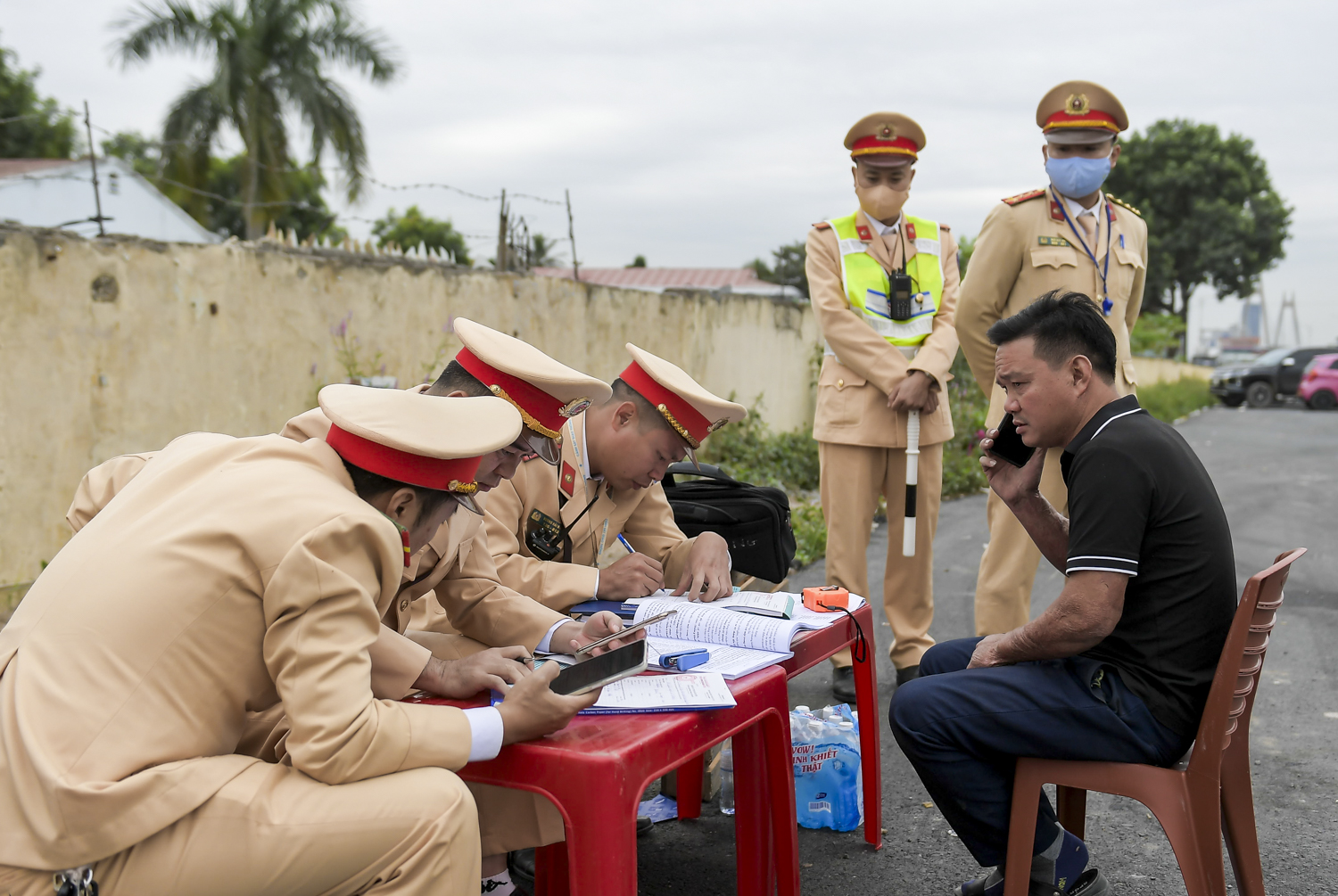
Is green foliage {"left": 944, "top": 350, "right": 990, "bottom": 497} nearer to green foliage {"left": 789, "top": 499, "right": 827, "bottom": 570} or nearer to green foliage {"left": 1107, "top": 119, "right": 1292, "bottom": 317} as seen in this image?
green foliage {"left": 789, "top": 499, "right": 827, "bottom": 570}

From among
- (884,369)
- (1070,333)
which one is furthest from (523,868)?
(884,369)

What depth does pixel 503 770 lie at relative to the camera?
6.35ft

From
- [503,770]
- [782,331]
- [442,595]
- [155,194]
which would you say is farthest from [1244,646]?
[155,194]

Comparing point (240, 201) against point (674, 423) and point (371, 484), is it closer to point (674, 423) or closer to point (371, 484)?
point (674, 423)

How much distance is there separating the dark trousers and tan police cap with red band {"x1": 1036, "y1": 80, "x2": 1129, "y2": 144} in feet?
8.04

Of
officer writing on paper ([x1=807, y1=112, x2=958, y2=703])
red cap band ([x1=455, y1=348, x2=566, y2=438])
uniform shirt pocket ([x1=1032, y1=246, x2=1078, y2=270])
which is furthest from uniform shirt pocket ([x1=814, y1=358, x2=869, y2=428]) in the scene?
red cap band ([x1=455, y1=348, x2=566, y2=438])

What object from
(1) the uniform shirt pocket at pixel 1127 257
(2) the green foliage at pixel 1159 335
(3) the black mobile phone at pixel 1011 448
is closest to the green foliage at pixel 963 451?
(1) the uniform shirt pocket at pixel 1127 257

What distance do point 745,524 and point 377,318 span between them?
4047 millimetres

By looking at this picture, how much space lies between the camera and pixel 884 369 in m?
4.51

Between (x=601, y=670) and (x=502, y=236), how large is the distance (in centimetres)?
724

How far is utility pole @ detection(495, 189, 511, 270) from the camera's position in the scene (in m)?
8.74

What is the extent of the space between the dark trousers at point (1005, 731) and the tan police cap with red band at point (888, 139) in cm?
280

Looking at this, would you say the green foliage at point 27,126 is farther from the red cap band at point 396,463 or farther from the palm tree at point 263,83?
the red cap band at point 396,463

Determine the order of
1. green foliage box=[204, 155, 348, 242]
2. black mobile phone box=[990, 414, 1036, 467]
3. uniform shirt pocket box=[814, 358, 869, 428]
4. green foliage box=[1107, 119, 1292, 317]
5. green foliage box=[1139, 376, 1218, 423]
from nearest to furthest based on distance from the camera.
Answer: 1. black mobile phone box=[990, 414, 1036, 467]
2. uniform shirt pocket box=[814, 358, 869, 428]
3. green foliage box=[1139, 376, 1218, 423]
4. green foliage box=[204, 155, 348, 242]
5. green foliage box=[1107, 119, 1292, 317]
